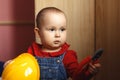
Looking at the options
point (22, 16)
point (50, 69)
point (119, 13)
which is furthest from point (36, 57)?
point (22, 16)

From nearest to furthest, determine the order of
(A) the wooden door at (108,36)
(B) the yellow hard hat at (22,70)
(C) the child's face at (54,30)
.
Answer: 1. (B) the yellow hard hat at (22,70)
2. (C) the child's face at (54,30)
3. (A) the wooden door at (108,36)

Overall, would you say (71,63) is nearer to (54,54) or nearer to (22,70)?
(54,54)

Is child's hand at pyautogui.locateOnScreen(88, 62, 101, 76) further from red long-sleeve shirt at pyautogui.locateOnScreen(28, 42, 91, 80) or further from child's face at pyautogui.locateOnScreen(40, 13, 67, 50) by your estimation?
child's face at pyautogui.locateOnScreen(40, 13, 67, 50)

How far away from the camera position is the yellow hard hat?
86 centimetres

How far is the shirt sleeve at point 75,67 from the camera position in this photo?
36.5 inches

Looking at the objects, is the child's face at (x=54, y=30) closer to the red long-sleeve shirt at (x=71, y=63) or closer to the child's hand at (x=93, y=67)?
the red long-sleeve shirt at (x=71, y=63)

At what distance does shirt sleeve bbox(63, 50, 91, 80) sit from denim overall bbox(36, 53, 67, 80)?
0.02 metres

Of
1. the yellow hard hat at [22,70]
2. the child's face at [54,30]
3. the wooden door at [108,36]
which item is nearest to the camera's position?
the yellow hard hat at [22,70]

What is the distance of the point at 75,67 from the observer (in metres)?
0.97

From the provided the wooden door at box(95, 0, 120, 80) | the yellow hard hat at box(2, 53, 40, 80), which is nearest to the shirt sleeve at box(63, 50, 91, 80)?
the yellow hard hat at box(2, 53, 40, 80)

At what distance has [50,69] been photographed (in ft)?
3.21

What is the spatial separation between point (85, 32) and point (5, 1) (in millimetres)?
560

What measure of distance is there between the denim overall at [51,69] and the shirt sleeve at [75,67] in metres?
0.02

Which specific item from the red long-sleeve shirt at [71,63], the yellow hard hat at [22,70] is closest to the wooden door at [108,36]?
the red long-sleeve shirt at [71,63]
